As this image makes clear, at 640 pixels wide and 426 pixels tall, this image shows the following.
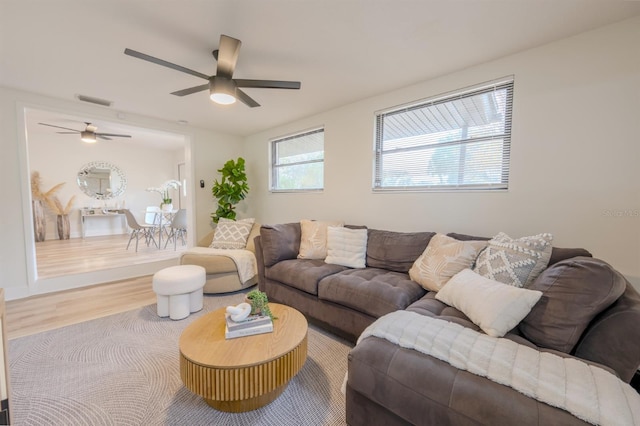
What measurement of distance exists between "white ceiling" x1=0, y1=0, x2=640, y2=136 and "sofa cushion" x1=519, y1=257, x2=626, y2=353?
1.64 m

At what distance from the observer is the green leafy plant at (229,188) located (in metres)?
4.41

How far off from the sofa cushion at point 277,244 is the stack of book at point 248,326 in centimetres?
120

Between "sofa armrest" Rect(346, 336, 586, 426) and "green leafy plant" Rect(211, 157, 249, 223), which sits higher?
"green leafy plant" Rect(211, 157, 249, 223)

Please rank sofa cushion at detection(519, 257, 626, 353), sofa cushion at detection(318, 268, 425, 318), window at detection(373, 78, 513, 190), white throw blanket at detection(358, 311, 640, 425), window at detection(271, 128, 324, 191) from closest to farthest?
white throw blanket at detection(358, 311, 640, 425), sofa cushion at detection(519, 257, 626, 353), sofa cushion at detection(318, 268, 425, 318), window at detection(373, 78, 513, 190), window at detection(271, 128, 324, 191)

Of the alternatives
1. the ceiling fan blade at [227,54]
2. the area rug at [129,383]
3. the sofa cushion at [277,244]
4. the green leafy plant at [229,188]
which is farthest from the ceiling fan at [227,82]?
the green leafy plant at [229,188]

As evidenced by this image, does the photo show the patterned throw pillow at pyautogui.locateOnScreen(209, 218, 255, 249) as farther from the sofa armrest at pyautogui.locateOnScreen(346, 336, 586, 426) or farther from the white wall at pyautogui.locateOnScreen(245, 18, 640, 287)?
the sofa armrest at pyautogui.locateOnScreen(346, 336, 586, 426)

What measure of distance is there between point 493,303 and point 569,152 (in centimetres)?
152

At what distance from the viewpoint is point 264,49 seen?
2139 millimetres

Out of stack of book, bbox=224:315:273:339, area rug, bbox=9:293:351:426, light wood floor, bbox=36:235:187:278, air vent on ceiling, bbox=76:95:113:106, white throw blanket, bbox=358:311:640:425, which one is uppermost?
air vent on ceiling, bbox=76:95:113:106

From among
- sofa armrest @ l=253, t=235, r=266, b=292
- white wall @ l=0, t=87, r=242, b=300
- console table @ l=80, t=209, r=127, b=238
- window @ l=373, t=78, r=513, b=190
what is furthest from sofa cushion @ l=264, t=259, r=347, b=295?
console table @ l=80, t=209, r=127, b=238

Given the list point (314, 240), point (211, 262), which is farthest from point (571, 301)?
point (211, 262)

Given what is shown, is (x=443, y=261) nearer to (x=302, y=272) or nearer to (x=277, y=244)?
(x=302, y=272)

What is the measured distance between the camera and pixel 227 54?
193 centimetres

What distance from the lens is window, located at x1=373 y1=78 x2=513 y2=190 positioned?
2352 millimetres
